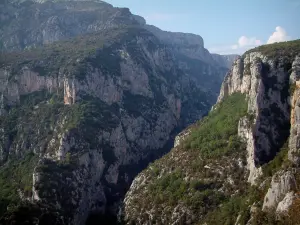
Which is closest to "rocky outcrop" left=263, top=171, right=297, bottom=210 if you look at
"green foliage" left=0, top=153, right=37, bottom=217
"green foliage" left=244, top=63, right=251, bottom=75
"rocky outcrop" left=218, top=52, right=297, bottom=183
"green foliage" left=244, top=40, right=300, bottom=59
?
"rocky outcrop" left=218, top=52, right=297, bottom=183

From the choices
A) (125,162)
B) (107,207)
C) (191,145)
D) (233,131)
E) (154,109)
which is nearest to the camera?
(233,131)

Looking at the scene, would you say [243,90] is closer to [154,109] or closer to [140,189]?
[140,189]

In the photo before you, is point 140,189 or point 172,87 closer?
point 140,189

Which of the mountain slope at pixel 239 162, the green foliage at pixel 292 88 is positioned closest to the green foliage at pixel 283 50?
the mountain slope at pixel 239 162

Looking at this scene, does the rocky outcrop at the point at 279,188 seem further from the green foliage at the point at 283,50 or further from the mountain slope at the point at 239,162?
the green foliage at the point at 283,50

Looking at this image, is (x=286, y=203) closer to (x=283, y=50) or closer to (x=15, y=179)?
(x=283, y=50)

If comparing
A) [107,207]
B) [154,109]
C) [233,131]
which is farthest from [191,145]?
[154,109]

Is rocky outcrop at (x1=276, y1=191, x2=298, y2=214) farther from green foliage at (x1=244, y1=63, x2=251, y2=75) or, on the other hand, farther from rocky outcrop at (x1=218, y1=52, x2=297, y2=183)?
green foliage at (x1=244, y1=63, x2=251, y2=75)
